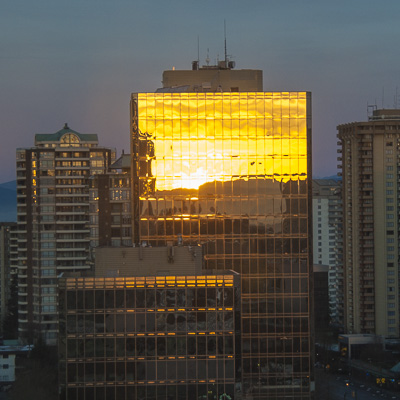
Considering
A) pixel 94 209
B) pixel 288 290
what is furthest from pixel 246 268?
pixel 94 209

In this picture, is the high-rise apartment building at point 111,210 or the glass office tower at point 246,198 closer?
the glass office tower at point 246,198

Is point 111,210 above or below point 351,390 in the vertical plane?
above

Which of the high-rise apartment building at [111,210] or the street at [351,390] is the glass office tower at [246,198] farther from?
the high-rise apartment building at [111,210]

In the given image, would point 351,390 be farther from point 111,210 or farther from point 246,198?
point 246,198

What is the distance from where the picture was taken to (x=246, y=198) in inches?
4747

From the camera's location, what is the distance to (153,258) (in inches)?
4163

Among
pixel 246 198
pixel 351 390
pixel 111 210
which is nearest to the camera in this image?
pixel 246 198

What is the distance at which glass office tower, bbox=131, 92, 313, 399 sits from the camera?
118875 mm

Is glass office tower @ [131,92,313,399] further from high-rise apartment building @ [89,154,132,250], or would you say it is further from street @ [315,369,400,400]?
high-rise apartment building @ [89,154,132,250]

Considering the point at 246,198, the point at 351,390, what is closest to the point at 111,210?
the point at 351,390

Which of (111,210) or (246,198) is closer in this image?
(246,198)

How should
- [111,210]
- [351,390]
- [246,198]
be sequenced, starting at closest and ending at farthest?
[246,198], [111,210], [351,390]

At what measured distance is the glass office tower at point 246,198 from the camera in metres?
119

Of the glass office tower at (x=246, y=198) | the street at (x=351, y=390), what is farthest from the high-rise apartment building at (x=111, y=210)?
the glass office tower at (x=246, y=198)
